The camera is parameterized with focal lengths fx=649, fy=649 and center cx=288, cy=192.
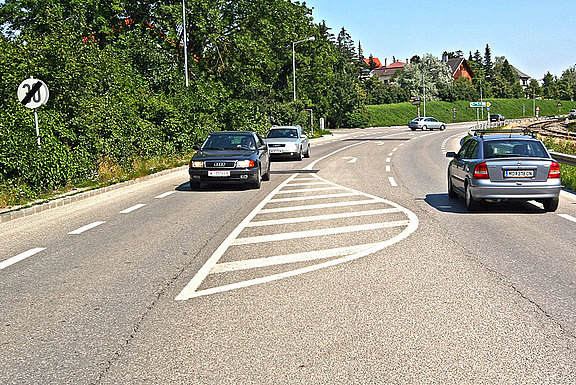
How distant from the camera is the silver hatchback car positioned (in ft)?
37.6

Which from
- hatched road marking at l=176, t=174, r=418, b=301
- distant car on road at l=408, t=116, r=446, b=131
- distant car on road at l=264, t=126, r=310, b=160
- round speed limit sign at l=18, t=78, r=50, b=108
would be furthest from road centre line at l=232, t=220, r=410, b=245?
distant car on road at l=408, t=116, r=446, b=131

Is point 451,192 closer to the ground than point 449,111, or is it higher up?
closer to the ground

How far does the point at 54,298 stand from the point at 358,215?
6500mm

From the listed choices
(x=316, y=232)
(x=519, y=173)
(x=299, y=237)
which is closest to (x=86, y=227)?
(x=299, y=237)

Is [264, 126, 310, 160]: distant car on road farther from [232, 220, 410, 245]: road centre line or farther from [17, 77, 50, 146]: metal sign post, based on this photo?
[232, 220, 410, 245]: road centre line

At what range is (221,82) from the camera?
40094 millimetres

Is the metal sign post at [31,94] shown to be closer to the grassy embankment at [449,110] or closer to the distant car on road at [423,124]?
the distant car on road at [423,124]

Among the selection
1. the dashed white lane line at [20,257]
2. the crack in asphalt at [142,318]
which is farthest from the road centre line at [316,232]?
the dashed white lane line at [20,257]

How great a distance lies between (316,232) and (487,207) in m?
4.49

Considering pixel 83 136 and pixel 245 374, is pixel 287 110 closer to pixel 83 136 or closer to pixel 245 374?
pixel 83 136

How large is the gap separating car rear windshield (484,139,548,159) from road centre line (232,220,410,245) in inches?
98.4

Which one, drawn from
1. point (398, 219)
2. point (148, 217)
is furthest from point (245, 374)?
point (148, 217)

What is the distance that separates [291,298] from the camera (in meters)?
6.06

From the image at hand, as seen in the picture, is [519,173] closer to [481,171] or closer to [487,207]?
[481,171]
